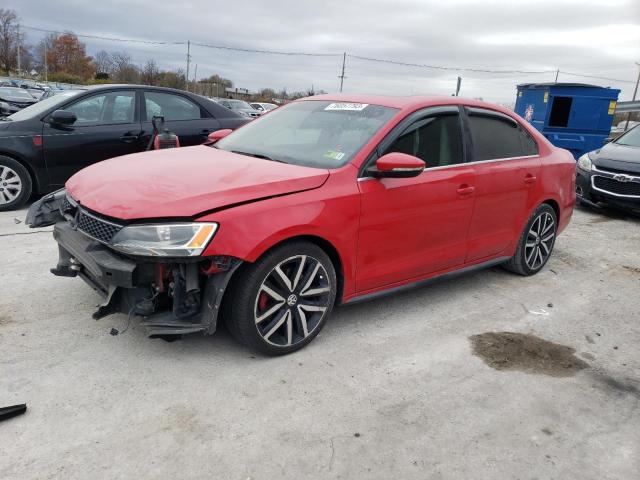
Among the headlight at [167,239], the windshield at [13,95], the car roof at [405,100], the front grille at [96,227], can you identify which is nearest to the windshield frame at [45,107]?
the car roof at [405,100]

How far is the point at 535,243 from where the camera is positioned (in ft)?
16.4

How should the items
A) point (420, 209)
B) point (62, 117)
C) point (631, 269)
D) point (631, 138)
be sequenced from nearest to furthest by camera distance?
point (420, 209) < point (631, 269) < point (62, 117) < point (631, 138)

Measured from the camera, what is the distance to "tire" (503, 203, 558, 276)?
4.89 metres

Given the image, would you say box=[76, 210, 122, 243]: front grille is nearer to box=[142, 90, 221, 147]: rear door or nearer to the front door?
the front door

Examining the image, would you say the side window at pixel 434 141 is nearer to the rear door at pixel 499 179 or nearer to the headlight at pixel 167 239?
the rear door at pixel 499 179

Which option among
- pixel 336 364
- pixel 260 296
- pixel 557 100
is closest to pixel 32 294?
pixel 260 296

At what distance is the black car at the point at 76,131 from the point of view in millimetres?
6152

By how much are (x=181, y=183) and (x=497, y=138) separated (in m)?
2.72

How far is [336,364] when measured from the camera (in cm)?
323

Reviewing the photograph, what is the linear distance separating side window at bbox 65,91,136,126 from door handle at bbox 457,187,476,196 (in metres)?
4.56

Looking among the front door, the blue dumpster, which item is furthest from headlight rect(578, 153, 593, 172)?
the front door

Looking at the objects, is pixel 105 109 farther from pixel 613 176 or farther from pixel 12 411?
pixel 613 176

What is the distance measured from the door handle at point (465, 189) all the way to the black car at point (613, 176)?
4.83 metres

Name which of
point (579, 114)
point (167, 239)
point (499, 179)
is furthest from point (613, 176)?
point (167, 239)
